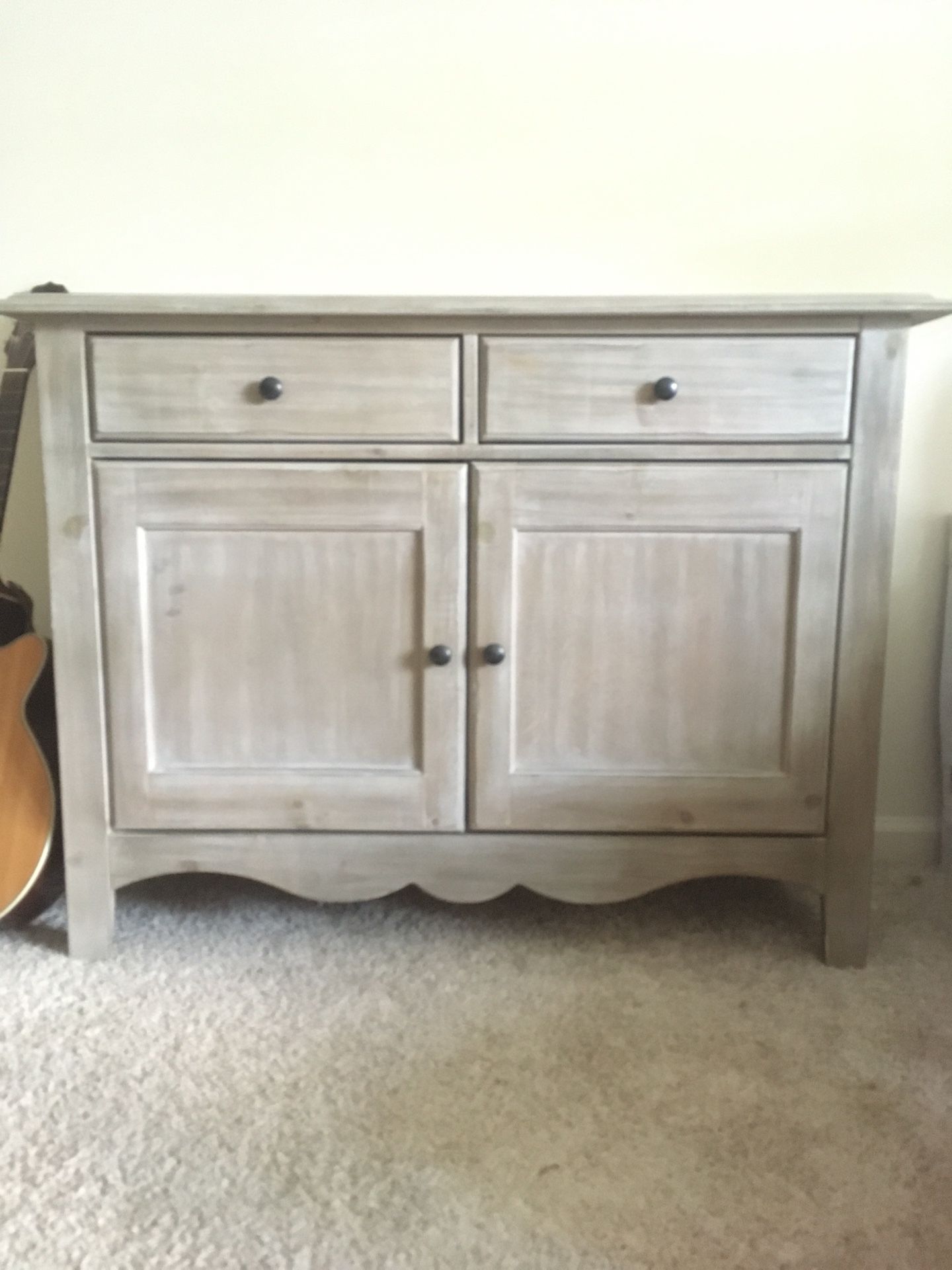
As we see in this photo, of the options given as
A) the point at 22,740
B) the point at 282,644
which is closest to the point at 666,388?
the point at 282,644

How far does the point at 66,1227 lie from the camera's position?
91cm

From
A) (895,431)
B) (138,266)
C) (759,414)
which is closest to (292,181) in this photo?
(138,266)

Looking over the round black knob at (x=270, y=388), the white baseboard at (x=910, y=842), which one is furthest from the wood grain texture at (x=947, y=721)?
the round black knob at (x=270, y=388)

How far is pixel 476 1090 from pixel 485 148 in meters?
1.34

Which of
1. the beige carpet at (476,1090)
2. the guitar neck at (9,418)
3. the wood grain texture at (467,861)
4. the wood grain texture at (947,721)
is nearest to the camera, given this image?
the beige carpet at (476,1090)

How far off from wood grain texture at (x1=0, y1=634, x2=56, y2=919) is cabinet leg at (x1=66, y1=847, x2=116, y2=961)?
0.07m

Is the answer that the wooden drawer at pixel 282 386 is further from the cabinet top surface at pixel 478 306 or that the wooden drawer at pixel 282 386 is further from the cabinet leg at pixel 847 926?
the cabinet leg at pixel 847 926

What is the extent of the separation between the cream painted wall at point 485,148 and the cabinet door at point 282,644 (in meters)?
0.52

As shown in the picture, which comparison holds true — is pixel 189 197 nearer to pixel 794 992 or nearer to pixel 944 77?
pixel 944 77

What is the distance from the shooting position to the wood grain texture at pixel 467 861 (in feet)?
4.48

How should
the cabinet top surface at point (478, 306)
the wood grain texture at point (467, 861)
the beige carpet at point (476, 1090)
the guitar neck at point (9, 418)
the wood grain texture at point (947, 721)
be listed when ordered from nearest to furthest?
1. the beige carpet at point (476, 1090)
2. the cabinet top surface at point (478, 306)
3. the wood grain texture at point (467, 861)
4. the guitar neck at point (9, 418)
5. the wood grain texture at point (947, 721)

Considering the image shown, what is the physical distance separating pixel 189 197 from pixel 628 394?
0.83m

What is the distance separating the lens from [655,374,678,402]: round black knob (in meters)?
1.25

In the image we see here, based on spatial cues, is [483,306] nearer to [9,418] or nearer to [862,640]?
[862,640]
